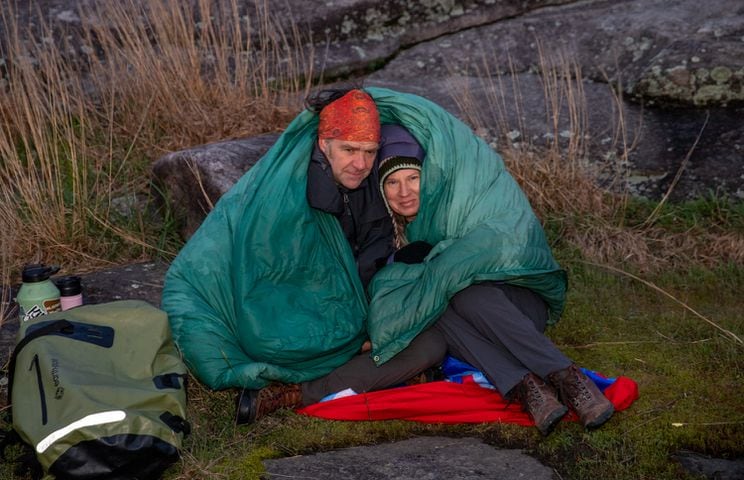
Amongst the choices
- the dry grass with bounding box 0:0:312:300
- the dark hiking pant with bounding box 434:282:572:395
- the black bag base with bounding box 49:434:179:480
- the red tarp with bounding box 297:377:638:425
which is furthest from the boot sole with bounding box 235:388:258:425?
the dry grass with bounding box 0:0:312:300

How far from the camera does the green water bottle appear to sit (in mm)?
3645

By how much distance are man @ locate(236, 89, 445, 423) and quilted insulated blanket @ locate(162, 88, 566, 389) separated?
6cm

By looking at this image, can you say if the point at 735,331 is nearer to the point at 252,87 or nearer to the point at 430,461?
the point at 430,461

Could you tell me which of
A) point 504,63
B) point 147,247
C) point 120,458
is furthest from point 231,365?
point 504,63

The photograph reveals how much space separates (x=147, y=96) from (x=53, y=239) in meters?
1.31

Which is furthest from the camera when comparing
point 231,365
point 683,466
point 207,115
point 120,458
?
point 207,115

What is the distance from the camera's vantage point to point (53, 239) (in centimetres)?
476

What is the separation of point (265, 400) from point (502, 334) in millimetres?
1009

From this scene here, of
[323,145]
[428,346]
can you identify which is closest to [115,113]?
[323,145]

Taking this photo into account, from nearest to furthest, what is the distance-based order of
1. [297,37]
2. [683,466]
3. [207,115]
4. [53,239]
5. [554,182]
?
[683,466]
[53,239]
[554,182]
[207,115]
[297,37]

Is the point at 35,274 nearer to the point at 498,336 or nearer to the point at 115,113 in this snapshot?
the point at 498,336

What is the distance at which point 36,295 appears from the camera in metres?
3.65

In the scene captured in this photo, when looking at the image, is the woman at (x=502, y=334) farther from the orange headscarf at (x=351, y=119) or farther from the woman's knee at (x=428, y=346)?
the orange headscarf at (x=351, y=119)

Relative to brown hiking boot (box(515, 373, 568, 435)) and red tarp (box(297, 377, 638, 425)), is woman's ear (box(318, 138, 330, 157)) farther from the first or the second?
brown hiking boot (box(515, 373, 568, 435))
